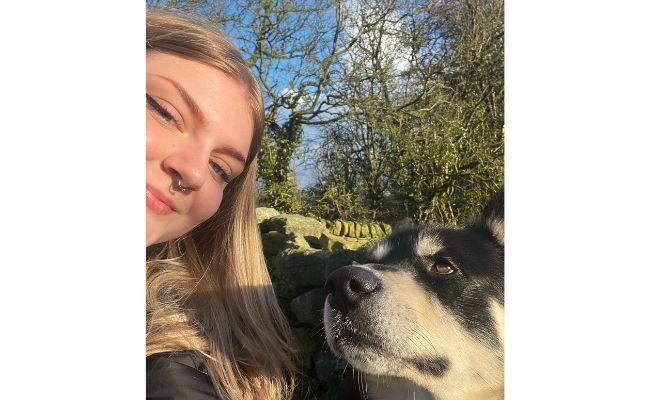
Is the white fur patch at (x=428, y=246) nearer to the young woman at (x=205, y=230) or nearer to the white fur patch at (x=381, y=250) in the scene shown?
the white fur patch at (x=381, y=250)

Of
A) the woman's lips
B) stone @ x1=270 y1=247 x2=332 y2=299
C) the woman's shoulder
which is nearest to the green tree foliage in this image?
stone @ x1=270 y1=247 x2=332 y2=299

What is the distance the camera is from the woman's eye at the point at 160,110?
126cm

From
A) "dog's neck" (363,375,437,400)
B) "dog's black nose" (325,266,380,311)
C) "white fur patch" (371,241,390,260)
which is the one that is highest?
"white fur patch" (371,241,390,260)

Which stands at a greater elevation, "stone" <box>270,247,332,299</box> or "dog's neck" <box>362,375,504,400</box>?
"stone" <box>270,247,332,299</box>

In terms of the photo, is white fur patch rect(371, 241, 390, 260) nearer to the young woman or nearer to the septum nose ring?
the young woman

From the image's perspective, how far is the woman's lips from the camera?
1282 millimetres
